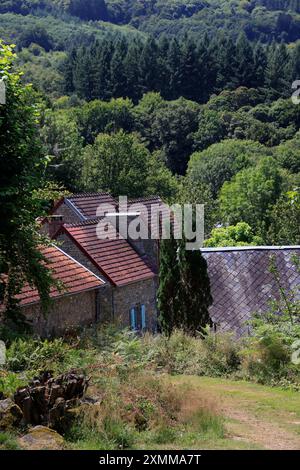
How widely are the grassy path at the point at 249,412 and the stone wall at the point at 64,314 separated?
6.51 meters

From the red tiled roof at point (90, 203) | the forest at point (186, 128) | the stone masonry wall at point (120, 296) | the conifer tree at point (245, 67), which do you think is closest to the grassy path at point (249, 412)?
the forest at point (186, 128)

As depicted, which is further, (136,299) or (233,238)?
(233,238)

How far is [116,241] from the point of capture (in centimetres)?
2945

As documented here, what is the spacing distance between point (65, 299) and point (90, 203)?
9703 mm

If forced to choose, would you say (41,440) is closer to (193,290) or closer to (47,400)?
(47,400)

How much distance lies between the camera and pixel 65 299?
74.7 feet

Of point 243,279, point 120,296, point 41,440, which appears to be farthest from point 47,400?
point 243,279

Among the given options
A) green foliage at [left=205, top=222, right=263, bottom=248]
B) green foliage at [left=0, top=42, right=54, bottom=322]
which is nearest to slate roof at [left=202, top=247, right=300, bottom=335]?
green foliage at [left=0, top=42, right=54, bottom=322]

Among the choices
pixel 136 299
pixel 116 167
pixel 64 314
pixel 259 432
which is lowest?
pixel 259 432

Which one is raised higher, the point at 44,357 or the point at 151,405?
the point at 44,357

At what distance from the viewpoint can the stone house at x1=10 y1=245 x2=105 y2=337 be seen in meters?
21.0

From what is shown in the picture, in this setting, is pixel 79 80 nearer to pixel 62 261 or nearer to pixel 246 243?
pixel 246 243

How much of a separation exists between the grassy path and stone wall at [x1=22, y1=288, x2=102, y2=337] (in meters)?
6.51

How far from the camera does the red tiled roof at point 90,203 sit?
31.1m
